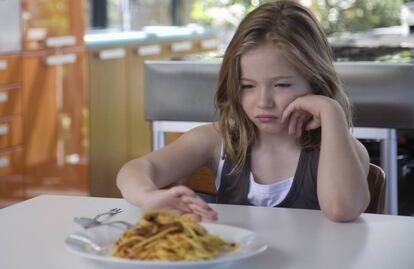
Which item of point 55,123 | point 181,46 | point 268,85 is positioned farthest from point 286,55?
point 181,46

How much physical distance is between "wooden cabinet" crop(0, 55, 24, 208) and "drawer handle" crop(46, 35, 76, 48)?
0.91ft

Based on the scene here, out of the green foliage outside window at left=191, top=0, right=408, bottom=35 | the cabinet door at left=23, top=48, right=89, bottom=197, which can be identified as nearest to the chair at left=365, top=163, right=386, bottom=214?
the cabinet door at left=23, top=48, right=89, bottom=197

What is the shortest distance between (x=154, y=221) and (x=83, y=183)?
135 inches

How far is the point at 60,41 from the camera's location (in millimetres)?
4195

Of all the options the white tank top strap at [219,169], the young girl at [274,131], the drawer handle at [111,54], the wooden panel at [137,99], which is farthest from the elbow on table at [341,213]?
the wooden panel at [137,99]

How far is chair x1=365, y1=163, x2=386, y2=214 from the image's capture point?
165 centimetres

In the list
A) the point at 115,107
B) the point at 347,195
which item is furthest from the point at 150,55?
the point at 347,195

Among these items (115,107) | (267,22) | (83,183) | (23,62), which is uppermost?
(267,22)

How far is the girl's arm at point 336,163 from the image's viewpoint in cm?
143

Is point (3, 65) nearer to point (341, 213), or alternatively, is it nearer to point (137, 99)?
point (137, 99)

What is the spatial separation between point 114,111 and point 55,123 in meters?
0.56

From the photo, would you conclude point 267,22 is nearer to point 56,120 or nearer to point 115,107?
point 56,120

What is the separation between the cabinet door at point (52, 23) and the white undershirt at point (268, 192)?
2.38m

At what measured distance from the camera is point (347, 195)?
147 centimetres
